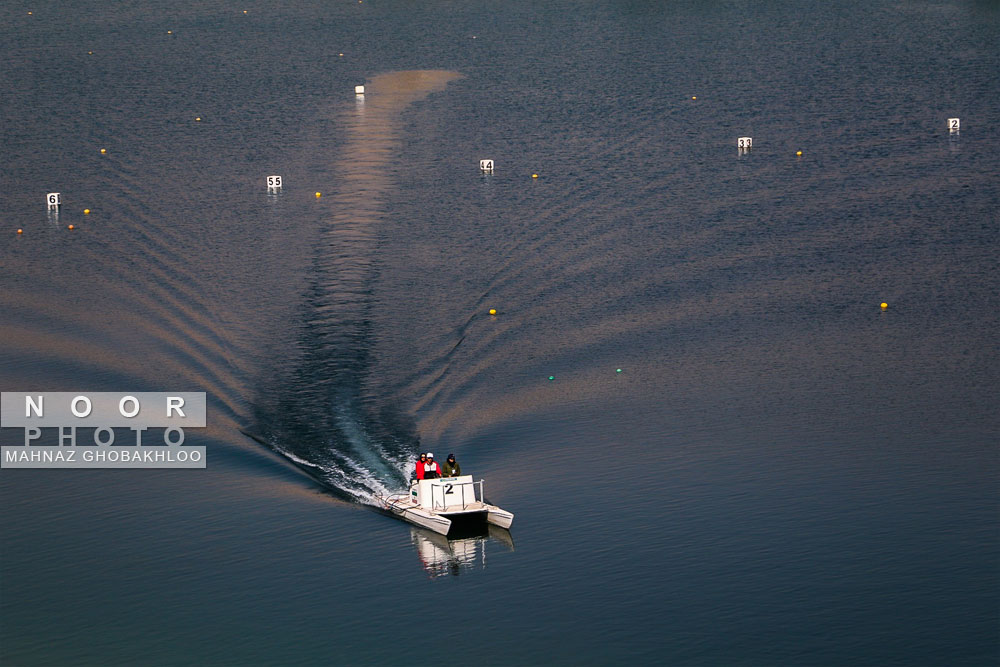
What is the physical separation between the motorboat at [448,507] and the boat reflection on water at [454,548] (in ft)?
0.83

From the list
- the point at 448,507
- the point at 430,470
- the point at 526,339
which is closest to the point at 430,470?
the point at 430,470

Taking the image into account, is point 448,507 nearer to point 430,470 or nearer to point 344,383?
point 430,470

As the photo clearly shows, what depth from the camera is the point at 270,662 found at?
35.9m

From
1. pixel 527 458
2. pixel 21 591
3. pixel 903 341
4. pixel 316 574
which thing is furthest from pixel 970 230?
pixel 21 591

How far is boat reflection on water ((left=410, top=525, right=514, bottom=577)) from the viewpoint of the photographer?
4109 cm

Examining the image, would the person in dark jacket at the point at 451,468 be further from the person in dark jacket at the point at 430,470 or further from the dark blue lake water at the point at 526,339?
the dark blue lake water at the point at 526,339

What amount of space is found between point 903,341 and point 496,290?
18.1m

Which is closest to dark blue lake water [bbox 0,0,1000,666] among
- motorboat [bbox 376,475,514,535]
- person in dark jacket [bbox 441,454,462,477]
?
motorboat [bbox 376,475,514,535]

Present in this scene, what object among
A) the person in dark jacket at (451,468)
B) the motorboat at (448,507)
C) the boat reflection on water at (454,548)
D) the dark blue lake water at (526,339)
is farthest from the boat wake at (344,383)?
the boat reflection on water at (454,548)

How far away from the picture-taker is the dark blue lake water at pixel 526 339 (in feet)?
127

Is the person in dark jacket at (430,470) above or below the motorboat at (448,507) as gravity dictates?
above

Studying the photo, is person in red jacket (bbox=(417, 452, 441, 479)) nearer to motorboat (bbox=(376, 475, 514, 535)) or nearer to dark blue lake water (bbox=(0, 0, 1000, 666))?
motorboat (bbox=(376, 475, 514, 535))

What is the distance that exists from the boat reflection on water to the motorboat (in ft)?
0.83

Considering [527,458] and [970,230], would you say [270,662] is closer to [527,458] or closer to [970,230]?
[527,458]
